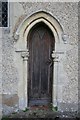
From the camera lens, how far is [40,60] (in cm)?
663

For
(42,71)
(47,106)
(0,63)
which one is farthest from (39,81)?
(0,63)

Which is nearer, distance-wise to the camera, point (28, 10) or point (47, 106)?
point (28, 10)

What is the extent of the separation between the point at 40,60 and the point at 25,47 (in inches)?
22.9

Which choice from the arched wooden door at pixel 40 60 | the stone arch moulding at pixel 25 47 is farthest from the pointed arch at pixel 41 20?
the arched wooden door at pixel 40 60

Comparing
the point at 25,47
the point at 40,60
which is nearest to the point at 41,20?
the point at 25,47

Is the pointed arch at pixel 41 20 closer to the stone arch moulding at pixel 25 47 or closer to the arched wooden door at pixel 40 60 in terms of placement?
the stone arch moulding at pixel 25 47

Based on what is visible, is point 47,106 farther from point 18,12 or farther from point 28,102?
point 18,12

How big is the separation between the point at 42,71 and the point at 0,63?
1113mm

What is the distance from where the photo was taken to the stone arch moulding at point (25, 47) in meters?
6.22

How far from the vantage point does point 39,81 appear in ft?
21.9

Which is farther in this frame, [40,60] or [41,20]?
[40,60]

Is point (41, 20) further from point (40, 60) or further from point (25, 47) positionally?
point (40, 60)

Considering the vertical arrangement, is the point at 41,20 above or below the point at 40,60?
above

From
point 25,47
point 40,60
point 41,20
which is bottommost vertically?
point 40,60
